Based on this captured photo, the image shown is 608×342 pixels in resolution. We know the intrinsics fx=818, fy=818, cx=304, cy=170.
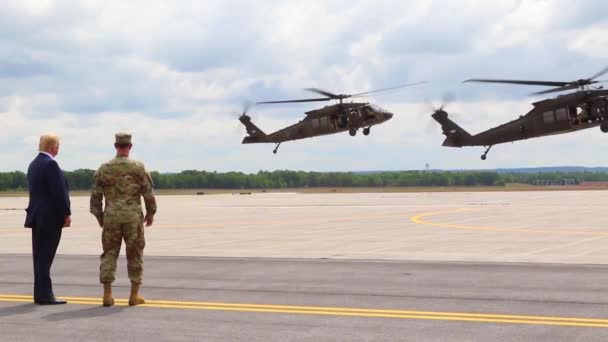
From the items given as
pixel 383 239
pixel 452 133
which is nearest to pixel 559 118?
pixel 452 133

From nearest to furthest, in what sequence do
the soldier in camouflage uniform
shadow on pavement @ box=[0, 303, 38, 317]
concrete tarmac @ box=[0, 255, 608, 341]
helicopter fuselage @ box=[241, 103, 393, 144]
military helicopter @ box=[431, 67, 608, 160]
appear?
concrete tarmac @ box=[0, 255, 608, 341], shadow on pavement @ box=[0, 303, 38, 317], the soldier in camouflage uniform, military helicopter @ box=[431, 67, 608, 160], helicopter fuselage @ box=[241, 103, 393, 144]

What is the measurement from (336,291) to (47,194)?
4228 millimetres

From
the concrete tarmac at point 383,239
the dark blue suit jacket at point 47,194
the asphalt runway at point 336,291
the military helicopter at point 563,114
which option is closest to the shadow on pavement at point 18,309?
the asphalt runway at point 336,291

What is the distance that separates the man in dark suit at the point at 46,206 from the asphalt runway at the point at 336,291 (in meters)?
0.65

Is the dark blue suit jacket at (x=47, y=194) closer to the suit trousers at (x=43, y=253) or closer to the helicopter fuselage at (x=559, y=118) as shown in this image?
the suit trousers at (x=43, y=253)

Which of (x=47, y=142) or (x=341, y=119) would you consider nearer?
(x=47, y=142)

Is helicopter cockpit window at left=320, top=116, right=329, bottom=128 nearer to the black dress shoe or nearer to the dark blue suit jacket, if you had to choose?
the dark blue suit jacket

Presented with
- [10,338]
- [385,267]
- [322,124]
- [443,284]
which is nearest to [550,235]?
[385,267]

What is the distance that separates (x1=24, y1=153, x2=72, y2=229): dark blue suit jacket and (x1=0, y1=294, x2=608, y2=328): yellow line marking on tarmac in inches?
45.7

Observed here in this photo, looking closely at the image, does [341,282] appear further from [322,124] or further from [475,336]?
[322,124]

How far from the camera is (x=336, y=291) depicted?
38.2ft

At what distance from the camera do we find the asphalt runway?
8.66 metres

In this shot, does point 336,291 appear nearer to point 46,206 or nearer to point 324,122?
point 46,206

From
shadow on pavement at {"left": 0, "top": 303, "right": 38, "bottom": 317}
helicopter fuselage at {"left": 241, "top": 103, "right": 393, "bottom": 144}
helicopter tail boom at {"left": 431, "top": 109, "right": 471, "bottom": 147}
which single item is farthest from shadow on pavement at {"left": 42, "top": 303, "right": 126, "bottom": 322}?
helicopter tail boom at {"left": 431, "top": 109, "right": 471, "bottom": 147}
